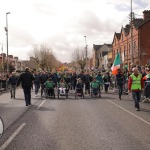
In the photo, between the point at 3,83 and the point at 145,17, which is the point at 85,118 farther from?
the point at 145,17

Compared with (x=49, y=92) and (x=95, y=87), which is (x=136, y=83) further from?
(x=49, y=92)

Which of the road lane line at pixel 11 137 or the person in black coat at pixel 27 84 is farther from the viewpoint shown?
the person in black coat at pixel 27 84

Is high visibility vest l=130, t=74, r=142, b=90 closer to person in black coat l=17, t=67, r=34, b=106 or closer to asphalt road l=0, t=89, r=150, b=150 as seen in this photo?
asphalt road l=0, t=89, r=150, b=150

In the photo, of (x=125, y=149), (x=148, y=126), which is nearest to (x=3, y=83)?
(x=148, y=126)

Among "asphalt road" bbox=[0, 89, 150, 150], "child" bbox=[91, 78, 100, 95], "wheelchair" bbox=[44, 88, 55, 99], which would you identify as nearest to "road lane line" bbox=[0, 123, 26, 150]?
"asphalt road" bbox=[0, 89, 150, 150]

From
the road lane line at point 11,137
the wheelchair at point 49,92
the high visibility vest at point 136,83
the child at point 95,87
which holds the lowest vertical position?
the road lane line at point 11,137

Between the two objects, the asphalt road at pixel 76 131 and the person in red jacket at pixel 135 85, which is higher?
the person in red jacket at pixel 135 85

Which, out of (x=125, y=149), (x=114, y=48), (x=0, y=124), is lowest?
(x=125, y=149)

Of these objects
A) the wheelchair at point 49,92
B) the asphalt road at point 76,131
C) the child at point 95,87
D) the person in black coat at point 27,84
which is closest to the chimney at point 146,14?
the child at point 95,87

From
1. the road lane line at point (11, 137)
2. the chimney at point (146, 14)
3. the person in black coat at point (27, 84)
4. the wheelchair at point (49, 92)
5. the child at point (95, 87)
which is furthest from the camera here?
the chimney at point (146, 14)

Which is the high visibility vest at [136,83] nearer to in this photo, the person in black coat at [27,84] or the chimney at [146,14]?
the person in black coat at [27,84]

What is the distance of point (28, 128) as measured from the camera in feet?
30.5

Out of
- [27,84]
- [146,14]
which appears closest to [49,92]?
[27,84]

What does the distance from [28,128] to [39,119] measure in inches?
67.6
